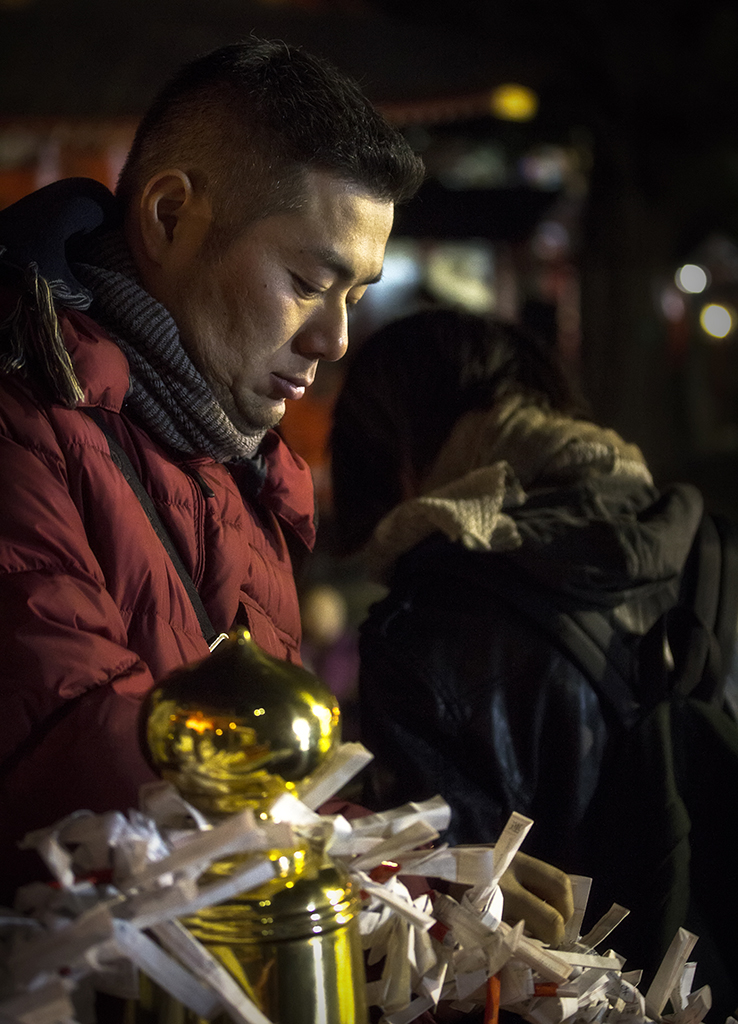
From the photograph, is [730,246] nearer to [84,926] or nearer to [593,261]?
[593,261]

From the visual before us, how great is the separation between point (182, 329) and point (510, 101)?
4194mm

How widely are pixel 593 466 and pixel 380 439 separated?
1.91 ft

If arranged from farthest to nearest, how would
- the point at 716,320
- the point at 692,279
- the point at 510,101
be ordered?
the point at 716,320 < the point at 692,279 < the point at 510,101

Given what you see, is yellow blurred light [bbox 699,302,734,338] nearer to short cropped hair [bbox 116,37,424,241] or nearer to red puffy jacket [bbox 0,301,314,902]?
short cropped hair [bbox 116,37,424,241]

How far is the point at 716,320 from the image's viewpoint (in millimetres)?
17156

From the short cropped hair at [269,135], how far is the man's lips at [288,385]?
0.78ft

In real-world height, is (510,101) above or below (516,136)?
above

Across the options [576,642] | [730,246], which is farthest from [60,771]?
[730,246]

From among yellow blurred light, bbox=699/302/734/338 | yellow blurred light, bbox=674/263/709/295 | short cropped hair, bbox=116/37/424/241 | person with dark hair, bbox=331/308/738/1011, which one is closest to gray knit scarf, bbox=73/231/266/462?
short cropped hair, bbox=116/37/424/241

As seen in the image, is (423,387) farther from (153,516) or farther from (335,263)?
(153,516)

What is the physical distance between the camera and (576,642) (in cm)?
203

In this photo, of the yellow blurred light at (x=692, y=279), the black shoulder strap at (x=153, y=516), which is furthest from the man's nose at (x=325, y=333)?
the yellow blurred light at (x=692, y=279)

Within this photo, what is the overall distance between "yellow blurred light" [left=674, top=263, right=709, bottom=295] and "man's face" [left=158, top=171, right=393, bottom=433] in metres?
15.2

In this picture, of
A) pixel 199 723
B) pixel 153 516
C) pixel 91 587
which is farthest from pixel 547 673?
pixel 199 723
